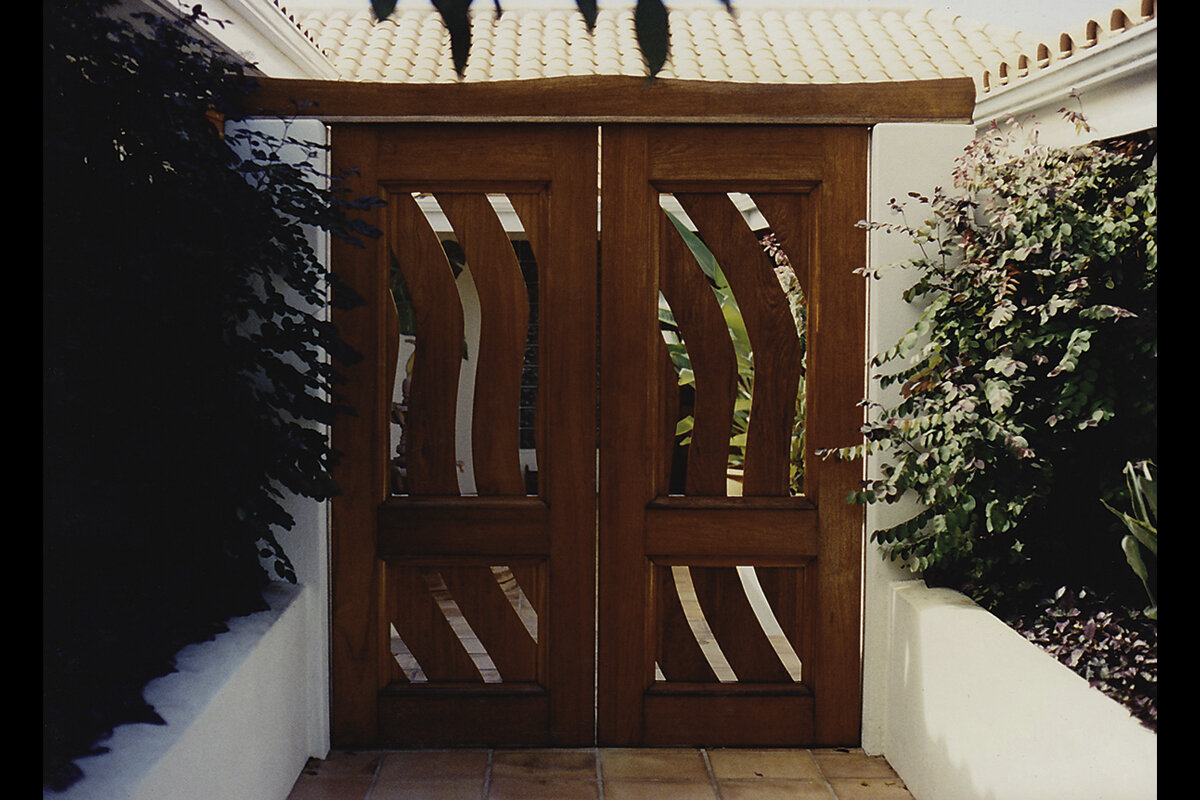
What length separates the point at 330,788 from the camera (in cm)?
389

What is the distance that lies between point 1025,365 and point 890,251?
2.98ft

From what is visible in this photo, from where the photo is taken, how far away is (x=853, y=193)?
162 inches

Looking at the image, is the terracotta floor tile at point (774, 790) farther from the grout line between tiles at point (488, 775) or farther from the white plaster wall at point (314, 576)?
the white plaster wall at point (314, 576)

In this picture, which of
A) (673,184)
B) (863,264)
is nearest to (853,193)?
(863,264)

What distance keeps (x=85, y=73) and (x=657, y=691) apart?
306cm

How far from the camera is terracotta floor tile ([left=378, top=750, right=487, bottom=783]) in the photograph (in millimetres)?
3992

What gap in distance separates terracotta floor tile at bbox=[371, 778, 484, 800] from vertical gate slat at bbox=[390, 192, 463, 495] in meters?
1.13

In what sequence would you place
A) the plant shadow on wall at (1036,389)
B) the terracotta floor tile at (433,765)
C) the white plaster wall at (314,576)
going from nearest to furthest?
the plant shadow on wall at (1036,389), the terracotta floor tile at (433,765), the white plaster wall at (314,576)

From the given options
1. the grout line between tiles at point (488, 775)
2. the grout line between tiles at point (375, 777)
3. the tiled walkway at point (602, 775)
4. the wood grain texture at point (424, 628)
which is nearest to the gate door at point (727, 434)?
the tiled walkway at point (602, 775)

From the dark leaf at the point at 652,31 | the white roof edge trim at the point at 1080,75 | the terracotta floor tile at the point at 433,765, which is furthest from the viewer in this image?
the white roof edge trim at the point at 1080,75

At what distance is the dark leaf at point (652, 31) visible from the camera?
3.92 feet

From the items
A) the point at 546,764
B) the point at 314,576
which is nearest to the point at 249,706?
the point at 314,576

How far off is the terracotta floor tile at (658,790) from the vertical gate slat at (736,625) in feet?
1.76

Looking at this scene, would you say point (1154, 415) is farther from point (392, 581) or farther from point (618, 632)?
point (392, 581)
